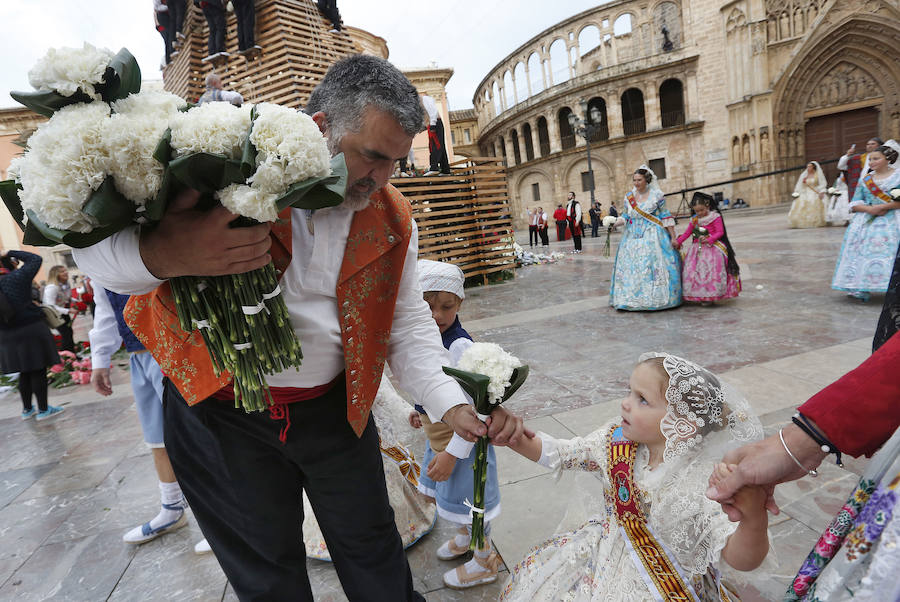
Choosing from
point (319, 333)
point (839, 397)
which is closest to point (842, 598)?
point (839, 397)

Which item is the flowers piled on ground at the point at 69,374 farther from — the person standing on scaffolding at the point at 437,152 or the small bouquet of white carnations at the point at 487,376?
the small bouquet of white carnations at the point at 487,376

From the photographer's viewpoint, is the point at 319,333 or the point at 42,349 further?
the point at 42,349

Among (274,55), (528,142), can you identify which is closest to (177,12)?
(274,55)

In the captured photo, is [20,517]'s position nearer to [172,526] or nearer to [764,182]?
[172,526]

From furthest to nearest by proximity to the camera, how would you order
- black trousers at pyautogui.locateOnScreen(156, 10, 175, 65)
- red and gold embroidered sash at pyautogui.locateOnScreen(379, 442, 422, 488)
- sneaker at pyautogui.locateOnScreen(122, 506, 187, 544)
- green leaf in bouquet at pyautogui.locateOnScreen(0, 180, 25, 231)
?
1. black trousers at pyautogui.locateOnScreen(156, 10, 175, 65)
2. sneaker at pyautogui.locateOnScreen(122, 506, 187, 544)
3. red and gold embroidered sash at pyautogui.locateOnScreen(379, 442, 422, 488)
4. green leaf in bouquet at pyautogui.locateOnScreen(0, 180, 25, 231)

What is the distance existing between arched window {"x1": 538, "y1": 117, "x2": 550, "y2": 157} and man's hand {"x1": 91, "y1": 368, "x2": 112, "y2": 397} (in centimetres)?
3489

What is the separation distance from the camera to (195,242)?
0.94 meters

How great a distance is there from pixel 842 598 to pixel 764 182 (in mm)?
29112

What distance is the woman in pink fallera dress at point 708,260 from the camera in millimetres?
6098

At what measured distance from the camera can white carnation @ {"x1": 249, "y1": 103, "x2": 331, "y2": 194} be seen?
0.84m

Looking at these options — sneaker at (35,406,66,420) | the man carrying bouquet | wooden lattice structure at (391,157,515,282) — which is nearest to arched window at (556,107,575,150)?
wooden lattice structure at (391,157,515,282)

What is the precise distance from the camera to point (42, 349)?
205 inches

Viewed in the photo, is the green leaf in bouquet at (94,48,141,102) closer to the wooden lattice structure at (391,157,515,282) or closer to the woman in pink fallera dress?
the woman in pink fallera dress

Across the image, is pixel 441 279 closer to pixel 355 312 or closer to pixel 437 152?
pixel 355 312
